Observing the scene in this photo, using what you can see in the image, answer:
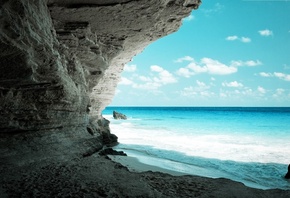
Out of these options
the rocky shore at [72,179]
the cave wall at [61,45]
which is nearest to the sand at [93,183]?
the rocky shore at [72,179]

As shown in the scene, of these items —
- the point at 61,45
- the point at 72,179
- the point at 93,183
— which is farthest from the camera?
the point at 61,45

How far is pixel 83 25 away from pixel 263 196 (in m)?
6.54

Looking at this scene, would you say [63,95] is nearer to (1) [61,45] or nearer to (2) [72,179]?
(1) [61,45]

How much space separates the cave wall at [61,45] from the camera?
409 centimetres

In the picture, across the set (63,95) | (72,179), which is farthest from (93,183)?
(63,95)

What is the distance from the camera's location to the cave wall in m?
4.09

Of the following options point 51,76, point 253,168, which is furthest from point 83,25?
point 253,168

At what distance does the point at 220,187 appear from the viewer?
4.73 meters

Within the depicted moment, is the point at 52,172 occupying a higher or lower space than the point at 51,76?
lower

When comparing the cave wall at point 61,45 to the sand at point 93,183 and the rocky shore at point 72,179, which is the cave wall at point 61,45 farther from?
the sand at point 93,183

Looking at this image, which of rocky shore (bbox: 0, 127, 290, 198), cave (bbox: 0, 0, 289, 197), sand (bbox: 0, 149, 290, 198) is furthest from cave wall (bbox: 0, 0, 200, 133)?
sand (bbox: 0, 149, 290, 198)

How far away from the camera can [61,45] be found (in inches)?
249

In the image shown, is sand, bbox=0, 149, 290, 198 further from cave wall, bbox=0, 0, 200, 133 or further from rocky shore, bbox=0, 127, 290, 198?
cave wall, bbox=0, 0, 200, 133

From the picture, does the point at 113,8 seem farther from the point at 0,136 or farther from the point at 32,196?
the point at 32,196
